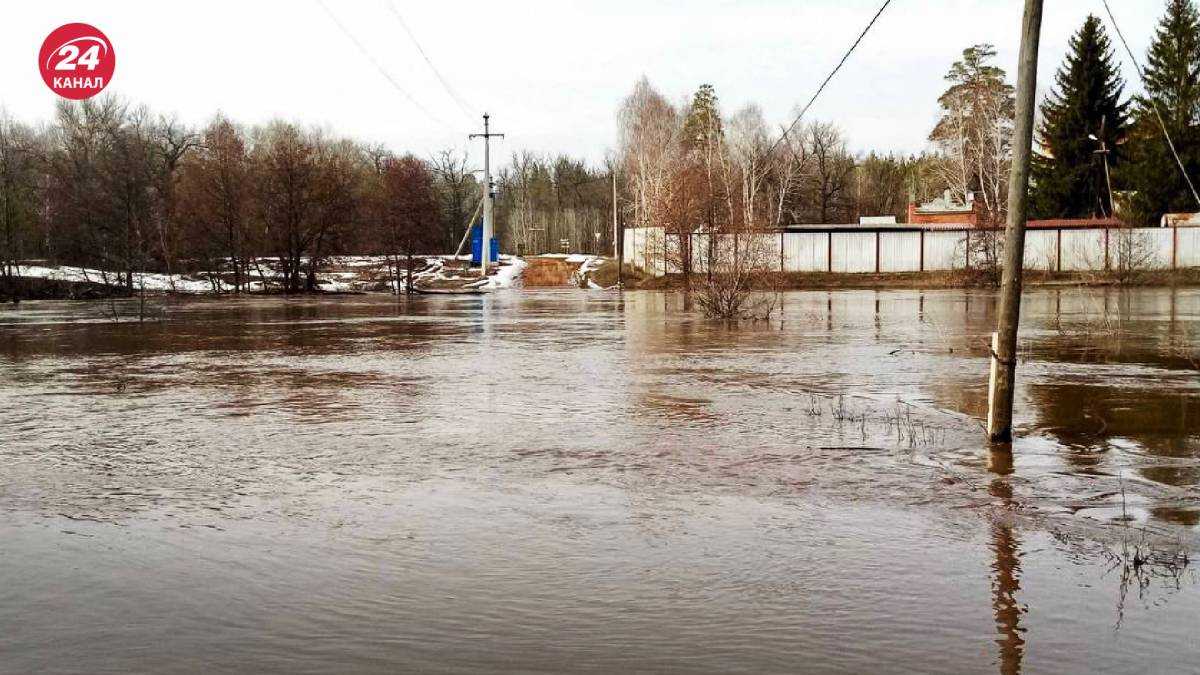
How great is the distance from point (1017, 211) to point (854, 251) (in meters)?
48.8

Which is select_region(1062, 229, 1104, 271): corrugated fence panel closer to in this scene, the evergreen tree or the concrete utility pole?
the evergreen tree

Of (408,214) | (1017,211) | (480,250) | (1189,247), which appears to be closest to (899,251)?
(1189,247)

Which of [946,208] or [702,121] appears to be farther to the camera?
[702,121]

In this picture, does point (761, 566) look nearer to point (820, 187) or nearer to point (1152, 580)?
point (1152, 580)

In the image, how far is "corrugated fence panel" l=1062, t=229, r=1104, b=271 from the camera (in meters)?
55.1

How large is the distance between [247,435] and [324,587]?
6060 mm

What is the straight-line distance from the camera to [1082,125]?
66375 mm

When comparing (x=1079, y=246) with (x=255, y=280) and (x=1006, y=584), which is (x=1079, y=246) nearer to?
(x=255, y=280)

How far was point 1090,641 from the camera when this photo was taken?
18.1ft

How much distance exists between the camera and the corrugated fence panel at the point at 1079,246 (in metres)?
55.1

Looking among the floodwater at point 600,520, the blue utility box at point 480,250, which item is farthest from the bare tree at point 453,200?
the floodwater at point 600,520

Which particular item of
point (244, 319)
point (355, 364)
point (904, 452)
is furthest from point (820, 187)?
point (904, 452)

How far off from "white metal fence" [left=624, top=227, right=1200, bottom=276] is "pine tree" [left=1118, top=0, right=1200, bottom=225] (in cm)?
813

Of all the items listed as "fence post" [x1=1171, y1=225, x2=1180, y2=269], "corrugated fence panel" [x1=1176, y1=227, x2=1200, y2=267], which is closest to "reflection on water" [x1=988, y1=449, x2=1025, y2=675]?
"fence post" [x1=1171, y1=225, x2=1180, y2=269]
